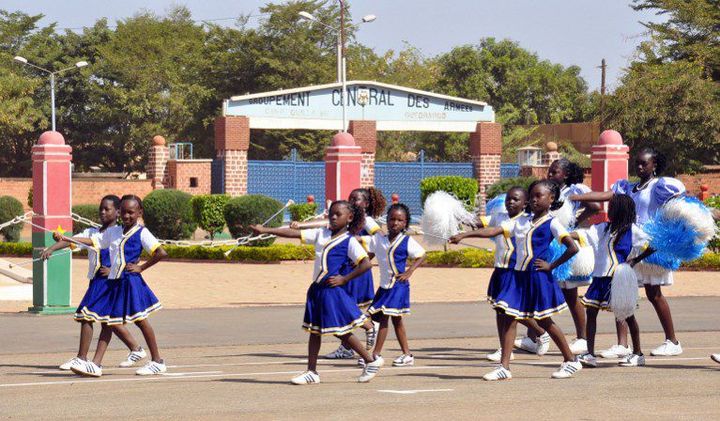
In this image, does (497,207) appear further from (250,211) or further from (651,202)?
(250,211)

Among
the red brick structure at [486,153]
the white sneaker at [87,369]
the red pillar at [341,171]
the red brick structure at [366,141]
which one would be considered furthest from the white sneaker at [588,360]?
the red brick structure at [486,153]

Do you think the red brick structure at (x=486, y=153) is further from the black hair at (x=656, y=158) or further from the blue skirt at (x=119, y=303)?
the blue skirt at (x=119, y=303)

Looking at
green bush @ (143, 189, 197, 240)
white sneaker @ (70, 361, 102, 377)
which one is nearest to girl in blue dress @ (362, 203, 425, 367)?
white sneaker @ (70, 361, 102, 377)

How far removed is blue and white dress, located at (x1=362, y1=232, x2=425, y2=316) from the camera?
11.6 m

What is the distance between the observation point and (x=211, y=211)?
2989cm

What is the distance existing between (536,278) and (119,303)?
3425 millimetres

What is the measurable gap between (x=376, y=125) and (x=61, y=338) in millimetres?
28053

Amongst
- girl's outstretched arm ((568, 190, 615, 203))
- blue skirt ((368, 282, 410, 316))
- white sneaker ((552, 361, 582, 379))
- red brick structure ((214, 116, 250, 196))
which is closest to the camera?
white sneaker ((552, 361, 582, 379))

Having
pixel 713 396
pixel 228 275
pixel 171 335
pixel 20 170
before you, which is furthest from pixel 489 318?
pixel 20 170

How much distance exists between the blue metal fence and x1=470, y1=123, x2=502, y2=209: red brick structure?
125 centimetres

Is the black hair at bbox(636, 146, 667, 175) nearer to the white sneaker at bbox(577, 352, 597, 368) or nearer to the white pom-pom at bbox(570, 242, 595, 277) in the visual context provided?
the white pom-pom at bbox(570, 242, 595, 277)

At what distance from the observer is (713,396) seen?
9.62 meters

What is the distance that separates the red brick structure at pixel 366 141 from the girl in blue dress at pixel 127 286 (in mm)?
29307

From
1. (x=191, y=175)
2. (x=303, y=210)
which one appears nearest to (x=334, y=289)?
(x=303, y=210)
